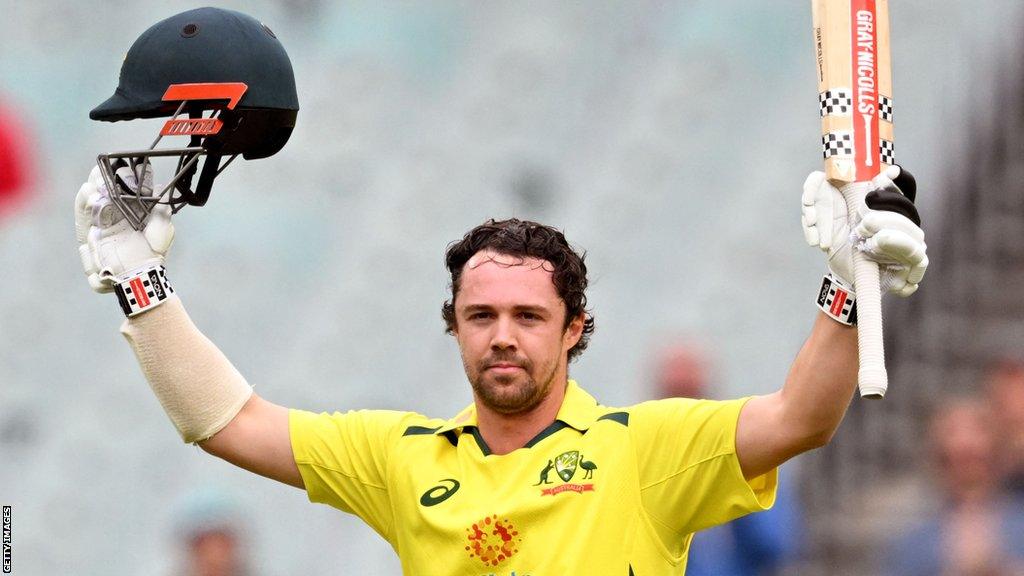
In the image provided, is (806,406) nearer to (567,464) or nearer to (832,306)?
(832,306)

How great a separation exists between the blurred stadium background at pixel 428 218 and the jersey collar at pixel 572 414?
13.4ft

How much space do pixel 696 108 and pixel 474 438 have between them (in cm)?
555

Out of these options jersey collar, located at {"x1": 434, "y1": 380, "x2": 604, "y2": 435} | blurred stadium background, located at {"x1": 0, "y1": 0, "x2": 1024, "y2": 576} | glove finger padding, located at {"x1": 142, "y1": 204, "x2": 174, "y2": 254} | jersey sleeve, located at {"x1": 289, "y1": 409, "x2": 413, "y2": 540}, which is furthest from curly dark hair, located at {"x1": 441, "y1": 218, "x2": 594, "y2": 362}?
blurred stadium background, located at {"x1": 0, "y1": 0, "x2": 1024, "y2": 576}

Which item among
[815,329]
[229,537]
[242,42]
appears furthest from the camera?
[229,537]

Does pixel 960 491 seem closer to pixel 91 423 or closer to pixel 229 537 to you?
pixel 229 537

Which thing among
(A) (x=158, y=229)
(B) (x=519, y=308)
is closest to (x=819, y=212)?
(B) (x=519, y=308)

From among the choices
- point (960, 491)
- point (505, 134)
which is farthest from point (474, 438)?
point (505, 134)

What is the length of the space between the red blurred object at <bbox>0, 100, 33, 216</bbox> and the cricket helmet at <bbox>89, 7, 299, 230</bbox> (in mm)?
5344

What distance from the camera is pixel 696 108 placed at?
9562mm

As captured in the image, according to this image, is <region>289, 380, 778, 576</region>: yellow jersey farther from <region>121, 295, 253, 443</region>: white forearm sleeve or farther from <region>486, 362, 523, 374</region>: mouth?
<region>121, 295, 253, 443</region>: white forearm sleeve

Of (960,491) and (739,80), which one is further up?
(739,80)

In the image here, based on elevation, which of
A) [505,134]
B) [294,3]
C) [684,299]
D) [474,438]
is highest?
[294,3]

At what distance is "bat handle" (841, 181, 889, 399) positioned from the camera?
3666 millimetres

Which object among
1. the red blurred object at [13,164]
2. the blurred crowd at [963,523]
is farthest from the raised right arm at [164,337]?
the red blurred object at [13,164]
